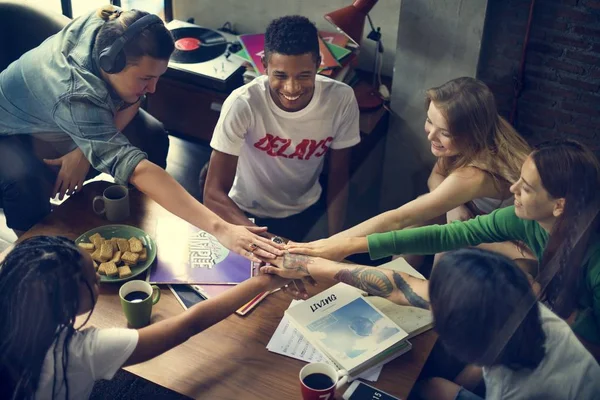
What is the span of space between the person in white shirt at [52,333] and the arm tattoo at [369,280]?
0.51 meters

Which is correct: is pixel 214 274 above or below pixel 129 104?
below

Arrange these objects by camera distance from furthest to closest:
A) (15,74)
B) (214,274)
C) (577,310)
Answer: (15,74)
(214,274)
(577,310)

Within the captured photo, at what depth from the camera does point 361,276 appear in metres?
1.67

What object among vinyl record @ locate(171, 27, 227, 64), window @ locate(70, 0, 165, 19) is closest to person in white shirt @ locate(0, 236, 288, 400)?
vinyl record @ locate(171, 27, 227, 64)

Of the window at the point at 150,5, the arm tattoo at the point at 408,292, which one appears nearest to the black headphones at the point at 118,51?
the arm tattoo at the point at 408,292

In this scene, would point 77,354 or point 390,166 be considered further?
point 390,166

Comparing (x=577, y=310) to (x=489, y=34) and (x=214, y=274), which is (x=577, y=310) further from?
(x=489, y=34)

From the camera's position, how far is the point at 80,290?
1324 mm

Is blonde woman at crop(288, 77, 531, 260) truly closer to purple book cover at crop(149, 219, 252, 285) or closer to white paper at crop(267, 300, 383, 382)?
purple book cover at crop(149, 219, 252, 285)

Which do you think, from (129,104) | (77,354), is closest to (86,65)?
(129,104)

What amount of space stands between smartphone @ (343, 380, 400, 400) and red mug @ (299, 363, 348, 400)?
0.10ft

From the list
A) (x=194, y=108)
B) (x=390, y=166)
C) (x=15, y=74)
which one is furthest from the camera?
(x=194, y=108)

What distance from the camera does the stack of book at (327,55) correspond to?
261 cm

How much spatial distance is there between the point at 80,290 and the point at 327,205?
1111 mm
